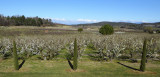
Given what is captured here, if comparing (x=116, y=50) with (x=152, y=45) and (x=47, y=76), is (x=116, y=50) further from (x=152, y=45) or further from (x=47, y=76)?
(x=47, y=76)

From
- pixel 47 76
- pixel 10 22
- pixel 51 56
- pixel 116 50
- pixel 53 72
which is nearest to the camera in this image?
pixel 47 76

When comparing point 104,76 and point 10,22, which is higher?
point 10,22

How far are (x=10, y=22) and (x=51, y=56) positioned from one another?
92.0 meters

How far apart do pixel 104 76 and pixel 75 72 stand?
12.4 feet

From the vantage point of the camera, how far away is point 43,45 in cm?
2327

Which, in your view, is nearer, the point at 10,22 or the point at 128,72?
the point at 128,72

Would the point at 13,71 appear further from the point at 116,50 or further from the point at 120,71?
the point at 116,50

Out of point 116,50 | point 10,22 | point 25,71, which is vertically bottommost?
point 25,71

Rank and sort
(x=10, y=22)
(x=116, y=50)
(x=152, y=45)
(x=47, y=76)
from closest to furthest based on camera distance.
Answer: (x=47, y=76)
(x=116, y=50)
(x=152, y=45)
(x=10, y=22)

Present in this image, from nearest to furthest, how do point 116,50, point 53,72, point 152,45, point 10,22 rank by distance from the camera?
1. point 53,72
2. point 116,50
3. point 152,45
4. point 10,22

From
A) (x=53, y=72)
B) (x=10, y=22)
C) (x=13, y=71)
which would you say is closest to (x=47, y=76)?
(x=53, y=72)

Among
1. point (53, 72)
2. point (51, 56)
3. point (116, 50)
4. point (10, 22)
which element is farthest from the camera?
point (10, 22)

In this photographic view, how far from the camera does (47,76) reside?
14742 millimetres

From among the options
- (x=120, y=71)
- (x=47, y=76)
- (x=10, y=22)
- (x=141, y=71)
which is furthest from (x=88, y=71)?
(x=10, y=22)
